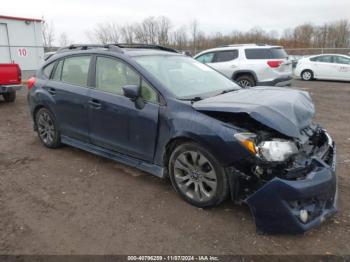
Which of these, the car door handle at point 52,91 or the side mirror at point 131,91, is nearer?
the side mirror at point 131,91

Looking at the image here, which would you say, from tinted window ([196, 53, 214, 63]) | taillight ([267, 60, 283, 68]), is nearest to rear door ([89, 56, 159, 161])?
taillight ([267, 60, 283, 68])

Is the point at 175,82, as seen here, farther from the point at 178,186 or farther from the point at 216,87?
the point at 178,186

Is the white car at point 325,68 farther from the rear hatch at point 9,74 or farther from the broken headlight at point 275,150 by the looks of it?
the broken headlight at point 275,150

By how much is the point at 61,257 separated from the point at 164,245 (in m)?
0.88

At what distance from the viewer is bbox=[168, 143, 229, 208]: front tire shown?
11.0ft

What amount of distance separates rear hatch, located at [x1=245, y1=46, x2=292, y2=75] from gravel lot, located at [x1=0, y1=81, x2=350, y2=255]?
6333 millimetres

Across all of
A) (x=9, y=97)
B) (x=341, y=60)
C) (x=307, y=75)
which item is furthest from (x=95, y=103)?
(x=307, y=75)

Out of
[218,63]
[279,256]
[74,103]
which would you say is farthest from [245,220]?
[218,63]

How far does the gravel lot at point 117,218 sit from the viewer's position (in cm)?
298

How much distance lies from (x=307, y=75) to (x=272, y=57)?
811cm

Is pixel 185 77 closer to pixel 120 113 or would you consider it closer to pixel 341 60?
pixel 120 113

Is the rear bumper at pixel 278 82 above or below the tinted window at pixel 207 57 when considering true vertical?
below

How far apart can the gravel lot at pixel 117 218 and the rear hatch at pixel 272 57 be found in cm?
633

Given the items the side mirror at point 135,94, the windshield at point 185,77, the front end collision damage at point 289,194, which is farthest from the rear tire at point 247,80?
the front end collision damage at point 289,194
